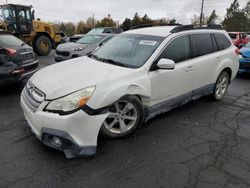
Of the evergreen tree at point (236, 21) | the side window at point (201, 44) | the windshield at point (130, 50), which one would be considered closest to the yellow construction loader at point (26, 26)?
the windshield at point (130, 50)

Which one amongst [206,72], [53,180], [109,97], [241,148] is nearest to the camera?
[53,180]

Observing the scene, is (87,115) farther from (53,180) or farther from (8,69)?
(8,69)

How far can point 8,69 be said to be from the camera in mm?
4918

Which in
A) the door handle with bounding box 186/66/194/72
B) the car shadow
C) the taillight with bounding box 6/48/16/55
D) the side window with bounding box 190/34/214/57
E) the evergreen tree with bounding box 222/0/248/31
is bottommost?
the car shadow

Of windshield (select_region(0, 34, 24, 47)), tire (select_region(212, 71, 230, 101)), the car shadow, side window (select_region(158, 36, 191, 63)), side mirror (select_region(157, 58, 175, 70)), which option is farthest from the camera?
the car shadow

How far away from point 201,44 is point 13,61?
431cm

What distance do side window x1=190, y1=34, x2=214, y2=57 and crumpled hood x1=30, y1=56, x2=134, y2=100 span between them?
65.5 inches

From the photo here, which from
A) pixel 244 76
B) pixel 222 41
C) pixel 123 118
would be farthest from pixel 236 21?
pixel 123 118

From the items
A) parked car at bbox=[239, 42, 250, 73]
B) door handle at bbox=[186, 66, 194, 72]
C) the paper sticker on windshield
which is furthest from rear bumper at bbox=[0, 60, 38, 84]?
parked car at bbox=[239, 42, 250, 73]

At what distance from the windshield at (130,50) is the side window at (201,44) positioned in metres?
0.86

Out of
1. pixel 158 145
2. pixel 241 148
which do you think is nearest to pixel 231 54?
pixel 241 148

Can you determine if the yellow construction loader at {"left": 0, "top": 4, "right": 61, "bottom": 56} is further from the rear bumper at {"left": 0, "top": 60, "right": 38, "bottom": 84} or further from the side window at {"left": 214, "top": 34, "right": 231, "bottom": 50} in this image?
the side window at {"left": 214, "top": 34, "right": 231, "bottom": 50}

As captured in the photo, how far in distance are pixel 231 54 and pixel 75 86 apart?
3946 mm

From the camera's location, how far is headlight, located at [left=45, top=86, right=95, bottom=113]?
2.56 metres
